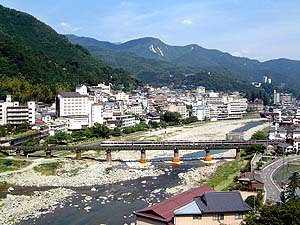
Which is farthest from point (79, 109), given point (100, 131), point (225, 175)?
point (225, 175)

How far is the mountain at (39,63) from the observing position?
7056 centimetres

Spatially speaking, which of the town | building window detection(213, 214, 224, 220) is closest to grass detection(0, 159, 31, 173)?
the town

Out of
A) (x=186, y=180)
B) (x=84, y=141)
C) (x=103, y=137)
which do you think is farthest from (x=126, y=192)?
(x=103, y=137)

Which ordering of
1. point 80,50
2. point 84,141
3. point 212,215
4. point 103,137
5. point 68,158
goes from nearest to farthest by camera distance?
point 212,215 < point 68,158 < point 84,141 < point 103,137 < point 80,50

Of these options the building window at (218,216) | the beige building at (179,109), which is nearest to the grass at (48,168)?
the building window at (218,216)

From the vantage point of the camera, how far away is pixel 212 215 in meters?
17.3

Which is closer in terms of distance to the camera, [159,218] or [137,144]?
[159,218]

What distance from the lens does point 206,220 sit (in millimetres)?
17266

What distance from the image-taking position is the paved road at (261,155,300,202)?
24781 mm

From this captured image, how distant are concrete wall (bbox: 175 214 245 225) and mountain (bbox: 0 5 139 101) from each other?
5021 cm

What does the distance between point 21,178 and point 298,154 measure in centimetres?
2618

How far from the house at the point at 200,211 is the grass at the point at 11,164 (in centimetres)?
2328

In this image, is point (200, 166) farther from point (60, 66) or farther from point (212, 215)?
point (60, 66)

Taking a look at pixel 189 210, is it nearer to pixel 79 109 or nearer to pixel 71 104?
pixel 71 104
